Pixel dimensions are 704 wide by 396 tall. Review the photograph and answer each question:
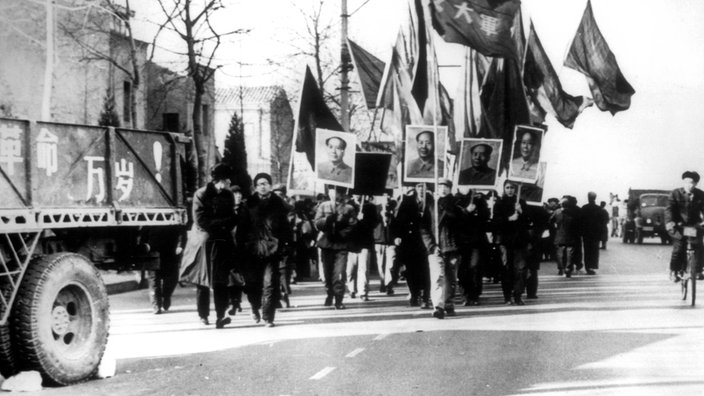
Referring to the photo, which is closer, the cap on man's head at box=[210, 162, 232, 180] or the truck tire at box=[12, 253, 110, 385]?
the truck tire at box=[12, 253, 110, 385]

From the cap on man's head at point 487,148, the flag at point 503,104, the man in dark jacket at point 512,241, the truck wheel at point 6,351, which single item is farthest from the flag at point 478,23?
the truck wheel at point 6,351

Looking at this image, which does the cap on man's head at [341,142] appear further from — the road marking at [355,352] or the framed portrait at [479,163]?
the road marking at [355,352]

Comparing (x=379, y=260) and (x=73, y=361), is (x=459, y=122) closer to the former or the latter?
Answer: (x=379, y=260)

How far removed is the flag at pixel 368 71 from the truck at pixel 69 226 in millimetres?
13724

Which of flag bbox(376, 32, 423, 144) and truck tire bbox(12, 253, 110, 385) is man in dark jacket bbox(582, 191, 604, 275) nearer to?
flag bbox(376, 32, 423, 144)

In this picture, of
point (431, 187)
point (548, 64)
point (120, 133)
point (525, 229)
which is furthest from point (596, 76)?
point (120, 133)

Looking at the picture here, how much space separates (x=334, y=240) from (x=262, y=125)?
3901 cm

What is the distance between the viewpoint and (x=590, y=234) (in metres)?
25.8

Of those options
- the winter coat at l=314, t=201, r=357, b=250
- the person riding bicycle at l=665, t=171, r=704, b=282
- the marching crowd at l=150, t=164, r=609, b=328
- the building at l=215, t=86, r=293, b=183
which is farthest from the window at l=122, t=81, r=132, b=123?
the building at l=215, t=86, r=293, b=183

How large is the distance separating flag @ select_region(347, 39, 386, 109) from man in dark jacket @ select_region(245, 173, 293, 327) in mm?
9937

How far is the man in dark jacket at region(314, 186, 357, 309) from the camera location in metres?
16.2

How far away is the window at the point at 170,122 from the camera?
100 ft

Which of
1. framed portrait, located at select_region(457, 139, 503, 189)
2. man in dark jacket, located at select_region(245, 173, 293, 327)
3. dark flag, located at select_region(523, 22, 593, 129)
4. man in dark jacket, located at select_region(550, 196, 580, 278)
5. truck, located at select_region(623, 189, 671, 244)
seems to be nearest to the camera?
man in dark jacket, located at select_region(245, 173, 293, 327)

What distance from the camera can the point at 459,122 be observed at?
2272 centimetres
